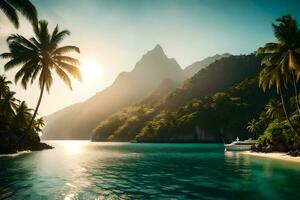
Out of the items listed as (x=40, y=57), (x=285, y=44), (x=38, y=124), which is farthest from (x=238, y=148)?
A: (x=38, y=124)

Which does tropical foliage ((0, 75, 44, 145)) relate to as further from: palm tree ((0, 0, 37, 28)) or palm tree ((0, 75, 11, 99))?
palm tree ((0, 0, 37, 28))

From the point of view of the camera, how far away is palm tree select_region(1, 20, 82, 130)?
3694 centimetres

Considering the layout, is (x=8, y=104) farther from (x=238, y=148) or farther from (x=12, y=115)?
(x=238, y=148)

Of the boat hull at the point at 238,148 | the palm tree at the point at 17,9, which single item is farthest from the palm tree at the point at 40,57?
the boat hull at the point at 238,148

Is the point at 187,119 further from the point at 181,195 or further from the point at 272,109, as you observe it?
the point at 181,195

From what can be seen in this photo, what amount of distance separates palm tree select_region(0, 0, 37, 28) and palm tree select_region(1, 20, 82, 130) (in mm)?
14543

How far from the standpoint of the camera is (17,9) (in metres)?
22.7

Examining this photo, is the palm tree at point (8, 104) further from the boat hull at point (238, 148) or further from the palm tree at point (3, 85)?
the boat hull at point (238, 148)

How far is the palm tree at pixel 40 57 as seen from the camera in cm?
3694

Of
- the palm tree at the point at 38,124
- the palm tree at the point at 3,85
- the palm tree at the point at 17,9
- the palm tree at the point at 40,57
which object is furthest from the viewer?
the palm tree at the point at 38,124

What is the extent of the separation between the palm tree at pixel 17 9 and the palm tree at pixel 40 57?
14.5 metres

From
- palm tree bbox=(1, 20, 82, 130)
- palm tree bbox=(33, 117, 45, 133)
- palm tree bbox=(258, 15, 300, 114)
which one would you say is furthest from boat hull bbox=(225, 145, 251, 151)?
palm tree bbox=(33, 117, 45, 133)

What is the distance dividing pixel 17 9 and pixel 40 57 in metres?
16.5

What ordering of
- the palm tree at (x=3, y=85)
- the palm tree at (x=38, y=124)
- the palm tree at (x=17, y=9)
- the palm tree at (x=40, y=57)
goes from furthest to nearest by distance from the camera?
the palm tree at (x=38, y=124)
the palm tree at (x=3, y=85)
the palm tree at (x=40, y=57)
the palm tree at (x=17, y=9)
